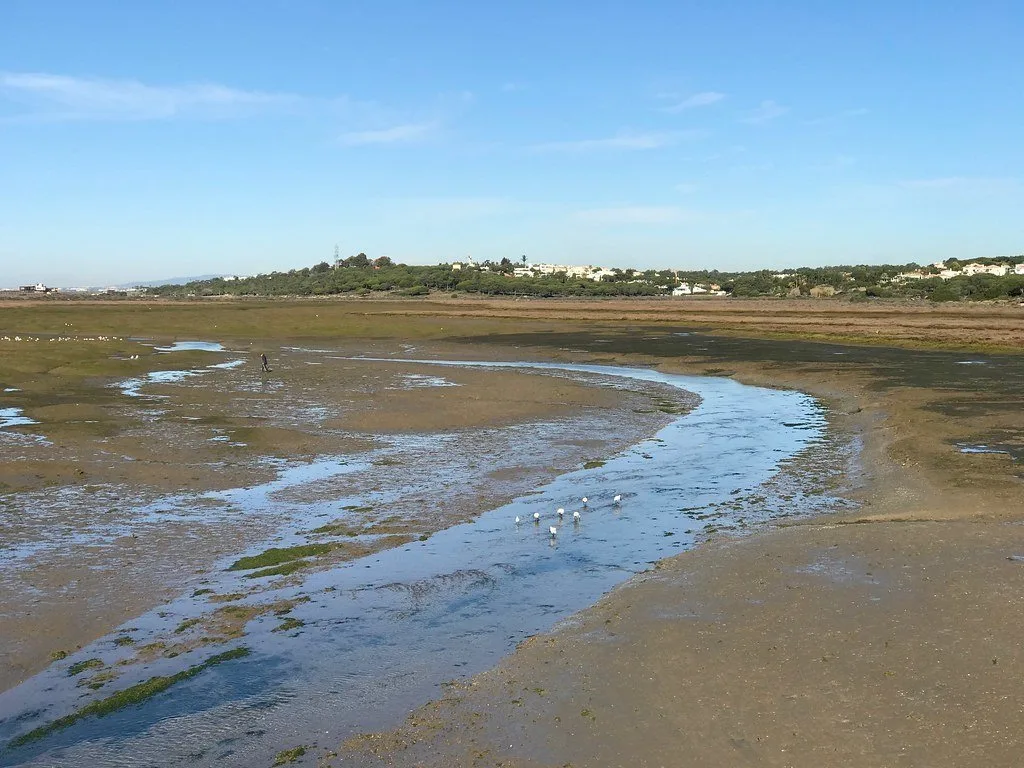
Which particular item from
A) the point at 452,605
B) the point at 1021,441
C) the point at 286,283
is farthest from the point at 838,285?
the point at 452,605

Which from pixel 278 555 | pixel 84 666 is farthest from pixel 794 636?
pixel 84 666

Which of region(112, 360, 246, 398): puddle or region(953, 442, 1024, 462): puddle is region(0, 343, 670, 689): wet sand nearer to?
region(112, 360, 246, 398): puddle

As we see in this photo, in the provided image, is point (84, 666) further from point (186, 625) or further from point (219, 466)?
point (219, 466)

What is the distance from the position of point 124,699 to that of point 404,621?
3477 millimetres

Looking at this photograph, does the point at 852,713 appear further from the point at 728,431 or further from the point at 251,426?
the point at 251,426

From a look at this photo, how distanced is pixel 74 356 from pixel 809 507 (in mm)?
41056

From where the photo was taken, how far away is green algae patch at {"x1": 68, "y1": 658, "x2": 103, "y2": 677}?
32.9 ft

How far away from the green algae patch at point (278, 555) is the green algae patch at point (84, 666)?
3453 millimetres

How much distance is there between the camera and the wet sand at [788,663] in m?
7.93

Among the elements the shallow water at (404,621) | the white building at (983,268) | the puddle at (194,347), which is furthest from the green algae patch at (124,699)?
the white building at (983,268)

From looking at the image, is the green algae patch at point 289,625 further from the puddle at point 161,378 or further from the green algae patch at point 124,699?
the puddle at point 161,378

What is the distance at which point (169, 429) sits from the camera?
2562 cm

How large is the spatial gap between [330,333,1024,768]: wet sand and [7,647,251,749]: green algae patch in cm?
264

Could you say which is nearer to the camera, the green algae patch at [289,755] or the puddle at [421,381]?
the green algae patch at [289,755]
